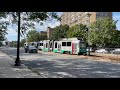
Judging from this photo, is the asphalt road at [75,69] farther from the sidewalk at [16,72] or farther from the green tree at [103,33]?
the green tree at [103,33]

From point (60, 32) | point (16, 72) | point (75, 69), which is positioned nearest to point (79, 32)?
point (60, 32)

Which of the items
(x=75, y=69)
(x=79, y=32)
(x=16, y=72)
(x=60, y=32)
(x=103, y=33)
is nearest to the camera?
(x=16, y=72)

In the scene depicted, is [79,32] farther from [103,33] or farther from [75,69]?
[75,69]

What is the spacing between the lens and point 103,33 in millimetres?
75062

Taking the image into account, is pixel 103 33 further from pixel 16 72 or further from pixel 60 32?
pixel 16 72

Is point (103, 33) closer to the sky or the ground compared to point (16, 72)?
closer to the sky

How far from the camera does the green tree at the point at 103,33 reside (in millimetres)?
73312

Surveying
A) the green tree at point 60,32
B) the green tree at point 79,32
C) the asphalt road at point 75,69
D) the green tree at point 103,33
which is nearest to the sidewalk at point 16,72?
the asphalt road at point 75,69

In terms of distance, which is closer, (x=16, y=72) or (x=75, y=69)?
(x=16, y=72)

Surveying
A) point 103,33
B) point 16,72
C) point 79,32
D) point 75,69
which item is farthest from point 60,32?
point 16,72

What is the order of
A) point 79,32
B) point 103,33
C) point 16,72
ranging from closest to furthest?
1. point 16,72
2. point 103,33
3. point 79,32

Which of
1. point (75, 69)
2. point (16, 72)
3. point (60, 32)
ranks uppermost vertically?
point (60, 32)
